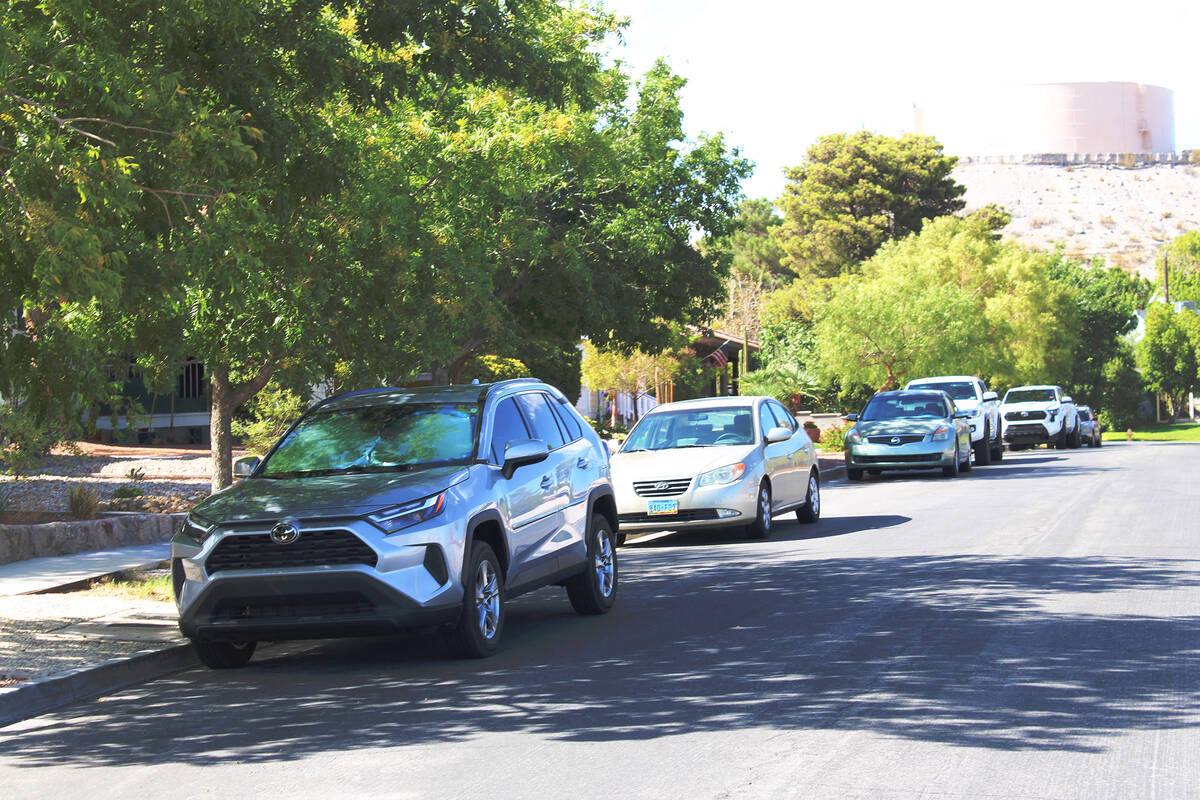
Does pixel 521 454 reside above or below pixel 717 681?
above

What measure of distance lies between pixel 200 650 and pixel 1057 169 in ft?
603

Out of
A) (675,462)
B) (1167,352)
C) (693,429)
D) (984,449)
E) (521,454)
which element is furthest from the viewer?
(1167,352)

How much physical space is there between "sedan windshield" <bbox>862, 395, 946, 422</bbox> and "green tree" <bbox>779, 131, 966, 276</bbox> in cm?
4946

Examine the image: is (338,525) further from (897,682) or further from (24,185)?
(897,682)

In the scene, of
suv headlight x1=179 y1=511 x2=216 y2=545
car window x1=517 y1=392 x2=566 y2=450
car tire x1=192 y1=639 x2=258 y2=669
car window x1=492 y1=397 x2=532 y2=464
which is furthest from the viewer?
car window x1=517 y1=392 x2=566 y2=450

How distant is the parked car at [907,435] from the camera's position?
2691cm

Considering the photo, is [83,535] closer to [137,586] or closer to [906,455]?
[137,586]

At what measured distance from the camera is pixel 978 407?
33094 mm

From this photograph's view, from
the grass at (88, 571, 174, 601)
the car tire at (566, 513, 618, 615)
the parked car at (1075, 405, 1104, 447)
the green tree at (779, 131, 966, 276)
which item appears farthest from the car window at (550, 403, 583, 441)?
the green tree at (779, 131, 966, 276)

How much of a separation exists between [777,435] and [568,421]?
6.15 m

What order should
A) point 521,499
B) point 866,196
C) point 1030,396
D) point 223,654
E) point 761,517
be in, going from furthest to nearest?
point 866,196 < point 1030,396 < point 761,517 < point 521,499 < point 223,654

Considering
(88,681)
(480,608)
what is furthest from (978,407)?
(88,681)

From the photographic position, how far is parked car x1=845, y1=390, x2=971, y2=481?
88.3ft

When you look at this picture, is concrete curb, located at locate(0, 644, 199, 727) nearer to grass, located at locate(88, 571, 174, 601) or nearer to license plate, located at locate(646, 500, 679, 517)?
grass, located at locate(88, 571, 174, 601)
